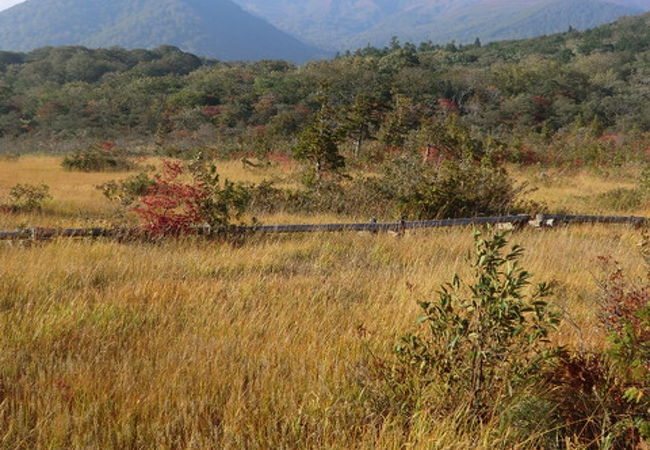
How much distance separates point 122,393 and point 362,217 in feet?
26.6

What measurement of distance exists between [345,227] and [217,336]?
4.34 m

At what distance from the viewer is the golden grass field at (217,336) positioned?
7.30 ft

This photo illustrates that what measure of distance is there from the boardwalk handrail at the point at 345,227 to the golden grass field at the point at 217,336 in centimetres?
30

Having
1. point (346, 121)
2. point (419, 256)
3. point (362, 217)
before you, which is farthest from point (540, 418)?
point (346, 121)

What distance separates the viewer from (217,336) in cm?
326

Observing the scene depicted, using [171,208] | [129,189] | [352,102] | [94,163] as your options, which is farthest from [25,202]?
[352,102]

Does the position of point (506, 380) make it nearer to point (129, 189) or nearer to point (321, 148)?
point (321, 148)

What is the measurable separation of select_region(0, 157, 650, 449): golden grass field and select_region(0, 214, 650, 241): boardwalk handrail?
0.30 metres

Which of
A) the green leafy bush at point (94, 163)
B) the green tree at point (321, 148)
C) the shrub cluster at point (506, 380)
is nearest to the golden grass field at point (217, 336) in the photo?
the shrub cluster at point (506, 380)

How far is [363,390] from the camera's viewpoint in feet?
8.11

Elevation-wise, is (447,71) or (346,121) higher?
(447,71)

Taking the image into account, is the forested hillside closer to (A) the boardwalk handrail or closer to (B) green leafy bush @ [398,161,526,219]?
(B) green leafy bush @ [398,161,526,219]

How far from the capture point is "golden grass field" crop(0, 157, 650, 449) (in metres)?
2.22

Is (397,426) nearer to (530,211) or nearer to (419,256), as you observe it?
(419,256)
